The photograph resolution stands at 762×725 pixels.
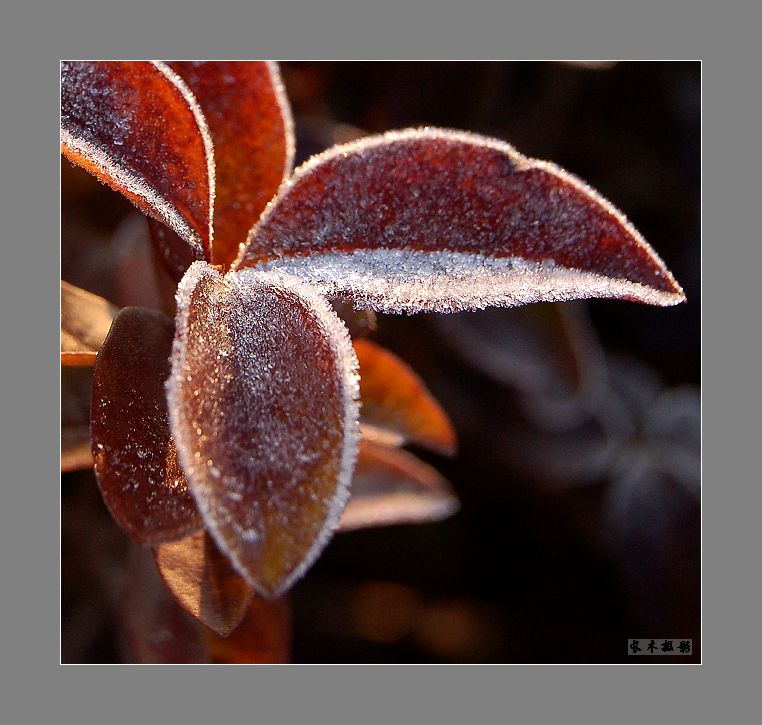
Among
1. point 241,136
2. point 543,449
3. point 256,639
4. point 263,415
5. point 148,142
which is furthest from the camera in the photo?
point 543,449

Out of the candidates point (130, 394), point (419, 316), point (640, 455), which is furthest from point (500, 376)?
point (130, 394)

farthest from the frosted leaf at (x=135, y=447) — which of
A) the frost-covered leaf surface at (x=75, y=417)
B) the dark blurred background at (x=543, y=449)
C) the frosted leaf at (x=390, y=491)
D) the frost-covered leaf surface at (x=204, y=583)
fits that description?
the dark blurred background at (x=543, y=449)

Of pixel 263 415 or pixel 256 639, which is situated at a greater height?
pixel 263 415

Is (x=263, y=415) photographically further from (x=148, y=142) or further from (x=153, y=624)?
(x=153, y=624)

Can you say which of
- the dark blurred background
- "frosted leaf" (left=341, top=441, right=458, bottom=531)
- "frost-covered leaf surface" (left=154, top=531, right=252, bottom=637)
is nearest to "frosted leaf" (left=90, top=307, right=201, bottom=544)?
"frost-covered leaf surface" (left=154, top=531, right=252, bottom=637)

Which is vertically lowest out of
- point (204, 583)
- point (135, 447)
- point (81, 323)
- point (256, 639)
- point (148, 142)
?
point (256, 639)

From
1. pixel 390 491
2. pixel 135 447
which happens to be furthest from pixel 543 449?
pixel 135 447

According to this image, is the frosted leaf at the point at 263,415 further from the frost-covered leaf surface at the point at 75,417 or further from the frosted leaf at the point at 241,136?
the frost-covered leaf surface at the point at 75,417
